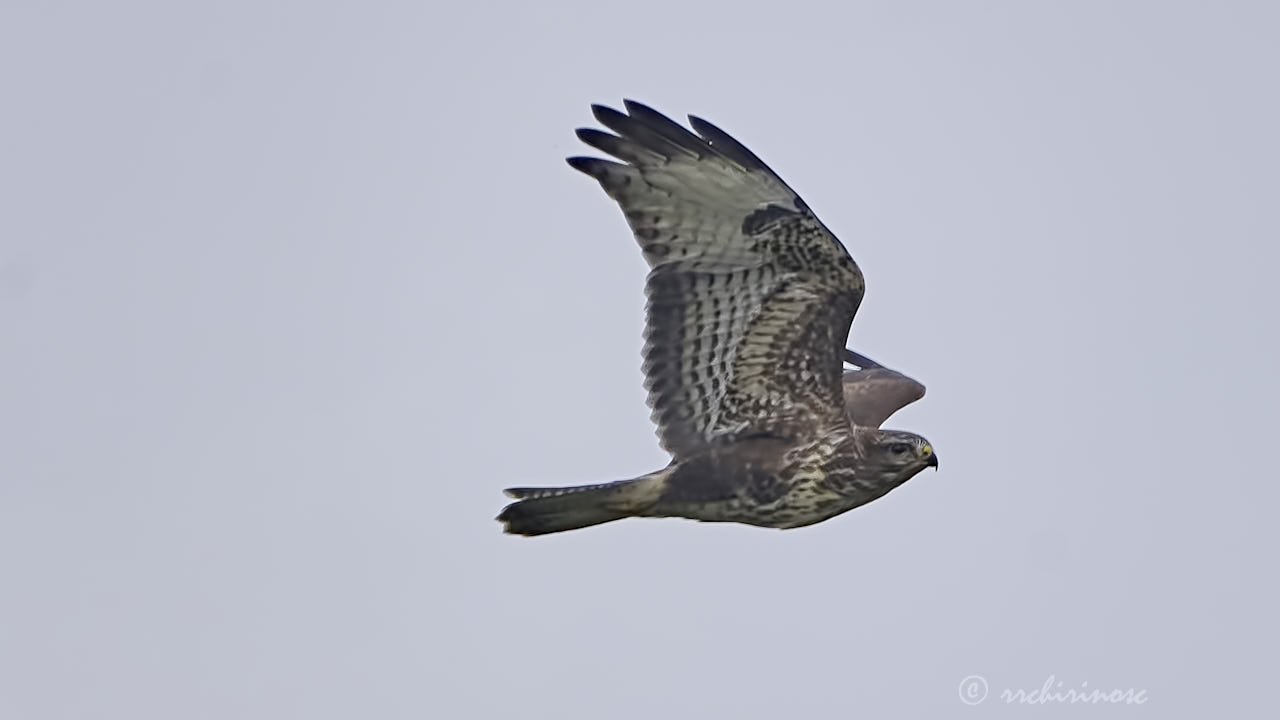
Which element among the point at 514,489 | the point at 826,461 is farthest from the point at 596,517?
the point at 826,461

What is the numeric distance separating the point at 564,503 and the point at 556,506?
0.05 metres

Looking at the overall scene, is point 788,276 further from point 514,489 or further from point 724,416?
point 514,489

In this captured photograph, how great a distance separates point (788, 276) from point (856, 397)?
2227mm

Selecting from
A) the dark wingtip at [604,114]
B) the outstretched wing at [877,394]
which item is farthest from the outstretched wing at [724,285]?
the outstretched wing at [877,394]

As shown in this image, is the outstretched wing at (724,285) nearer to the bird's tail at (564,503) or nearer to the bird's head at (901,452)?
the bird's head at (901,452)

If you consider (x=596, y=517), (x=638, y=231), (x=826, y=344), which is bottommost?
(x=596, y=517)

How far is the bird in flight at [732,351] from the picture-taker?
10453 millimetres

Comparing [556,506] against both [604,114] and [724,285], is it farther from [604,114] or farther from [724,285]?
[604,114]

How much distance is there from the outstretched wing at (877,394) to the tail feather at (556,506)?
7.11 ft

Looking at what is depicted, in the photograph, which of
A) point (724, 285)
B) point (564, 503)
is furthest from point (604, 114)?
point (564, 503)

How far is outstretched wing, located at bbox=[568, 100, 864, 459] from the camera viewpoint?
10.4 m

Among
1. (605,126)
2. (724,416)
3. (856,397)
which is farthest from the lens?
(856,397)

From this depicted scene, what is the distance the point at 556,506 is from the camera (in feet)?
35.3

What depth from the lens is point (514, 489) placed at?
1081 cm
